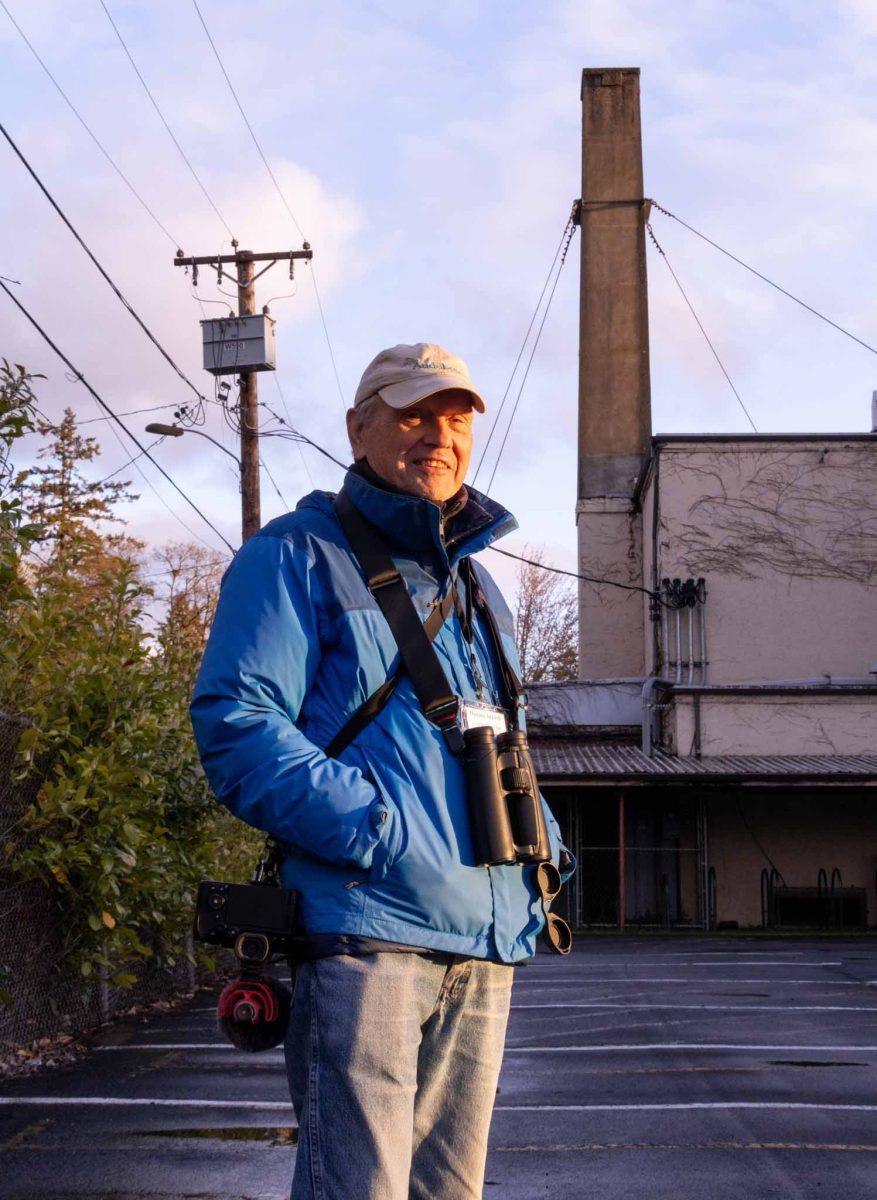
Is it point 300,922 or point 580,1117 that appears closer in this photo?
point 300,922

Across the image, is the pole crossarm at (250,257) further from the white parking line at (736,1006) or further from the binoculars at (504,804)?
the binoculars at (504,804)

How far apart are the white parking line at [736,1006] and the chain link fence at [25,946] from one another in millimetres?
4447

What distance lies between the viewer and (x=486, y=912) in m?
2.85

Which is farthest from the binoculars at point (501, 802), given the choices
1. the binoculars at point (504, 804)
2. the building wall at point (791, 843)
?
the building wall at point (791, 843)

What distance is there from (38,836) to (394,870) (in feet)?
21.3

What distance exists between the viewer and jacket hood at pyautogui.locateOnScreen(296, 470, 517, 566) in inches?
121

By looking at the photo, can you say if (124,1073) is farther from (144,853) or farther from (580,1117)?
(580,1117)

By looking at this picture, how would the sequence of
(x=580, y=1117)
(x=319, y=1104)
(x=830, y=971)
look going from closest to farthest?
(x=319, y=1104)
(x=580, y=1117)
(x=830, y=971)

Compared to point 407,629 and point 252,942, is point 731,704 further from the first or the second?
point 252,942

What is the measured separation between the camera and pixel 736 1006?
13.2m

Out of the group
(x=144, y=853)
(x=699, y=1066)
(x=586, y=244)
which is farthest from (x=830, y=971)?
(x=586, y=244)

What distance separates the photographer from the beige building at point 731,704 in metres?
29.7

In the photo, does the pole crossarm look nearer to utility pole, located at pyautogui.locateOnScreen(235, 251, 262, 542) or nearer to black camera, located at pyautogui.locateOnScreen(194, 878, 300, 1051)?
utility pole, located at pyautogui.locateOnScreen(235, 251, 262, 542)

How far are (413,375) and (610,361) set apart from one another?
37222 millimetres
